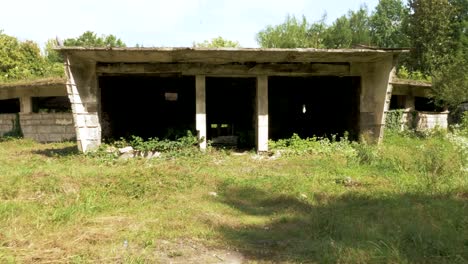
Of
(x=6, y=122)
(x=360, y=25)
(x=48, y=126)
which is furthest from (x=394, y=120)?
(x=360, y=25)

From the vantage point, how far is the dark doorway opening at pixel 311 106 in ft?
45.1

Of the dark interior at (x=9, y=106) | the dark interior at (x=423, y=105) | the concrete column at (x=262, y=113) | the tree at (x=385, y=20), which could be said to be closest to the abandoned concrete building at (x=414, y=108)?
the dark interior at (x=423, y=105)

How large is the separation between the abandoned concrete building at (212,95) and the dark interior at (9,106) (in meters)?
0.05

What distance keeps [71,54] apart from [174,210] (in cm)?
602

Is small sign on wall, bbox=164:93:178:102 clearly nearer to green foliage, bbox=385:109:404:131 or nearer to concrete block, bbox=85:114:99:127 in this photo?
concrete block, bbox=85:114:99:127

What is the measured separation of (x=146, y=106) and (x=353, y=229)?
1243 cm

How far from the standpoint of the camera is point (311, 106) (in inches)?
683

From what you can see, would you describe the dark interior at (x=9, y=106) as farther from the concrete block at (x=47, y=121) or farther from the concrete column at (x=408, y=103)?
the concrete column at (x=408, y=103)

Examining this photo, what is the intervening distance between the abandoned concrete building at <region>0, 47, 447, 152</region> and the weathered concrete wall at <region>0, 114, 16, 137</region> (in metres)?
0.04

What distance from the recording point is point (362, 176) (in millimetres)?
8102

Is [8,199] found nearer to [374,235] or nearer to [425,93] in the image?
[374,235]

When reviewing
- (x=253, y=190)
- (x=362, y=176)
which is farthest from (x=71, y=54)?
(x=362, y=176)

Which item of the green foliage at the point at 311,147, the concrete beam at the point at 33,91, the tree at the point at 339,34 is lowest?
the green foliage at the point at 311,147

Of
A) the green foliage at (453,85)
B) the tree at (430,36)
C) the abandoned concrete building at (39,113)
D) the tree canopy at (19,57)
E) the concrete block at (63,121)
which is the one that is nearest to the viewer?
the green foliage at (453,85)
